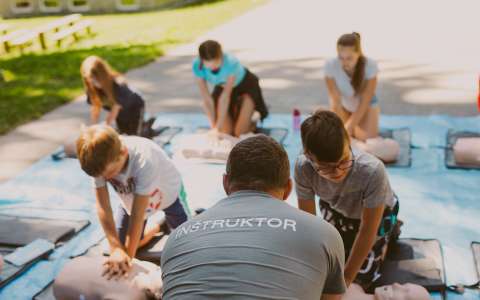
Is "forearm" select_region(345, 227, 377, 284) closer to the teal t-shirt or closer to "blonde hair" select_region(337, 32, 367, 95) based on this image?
"blonde hair" select_region(337, 32, 367, 95)

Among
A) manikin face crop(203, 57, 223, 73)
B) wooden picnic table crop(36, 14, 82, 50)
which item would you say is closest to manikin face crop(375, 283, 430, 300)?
manikin face crop(203, 57, 223, 73)

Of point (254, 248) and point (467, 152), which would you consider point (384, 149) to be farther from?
point (254, 248)

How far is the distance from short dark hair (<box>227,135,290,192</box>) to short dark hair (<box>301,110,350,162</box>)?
489 mm

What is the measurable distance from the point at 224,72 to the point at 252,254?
2.88m

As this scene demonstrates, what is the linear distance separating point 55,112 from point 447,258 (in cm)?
440

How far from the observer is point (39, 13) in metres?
14.0

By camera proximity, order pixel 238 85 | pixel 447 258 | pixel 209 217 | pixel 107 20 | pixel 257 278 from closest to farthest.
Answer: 1. pixel 257 278
2. pixel 209 217
3. pixel 447 258
4. pixel 238 85
5. pixel 107 20

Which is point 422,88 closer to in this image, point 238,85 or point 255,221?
point 238,85

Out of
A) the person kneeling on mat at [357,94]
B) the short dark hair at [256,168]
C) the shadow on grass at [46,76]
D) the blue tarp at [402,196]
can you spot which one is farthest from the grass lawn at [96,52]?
the short dark hair at [256,168]

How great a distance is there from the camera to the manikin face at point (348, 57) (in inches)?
140

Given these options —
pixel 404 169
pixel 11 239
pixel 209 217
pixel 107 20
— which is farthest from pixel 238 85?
pixel 107 20

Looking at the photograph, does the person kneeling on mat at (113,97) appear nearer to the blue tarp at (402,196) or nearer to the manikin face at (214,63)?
the blue tarp at (402,196)

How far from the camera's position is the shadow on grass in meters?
5.88

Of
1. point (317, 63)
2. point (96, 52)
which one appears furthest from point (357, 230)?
point (96, 52)
